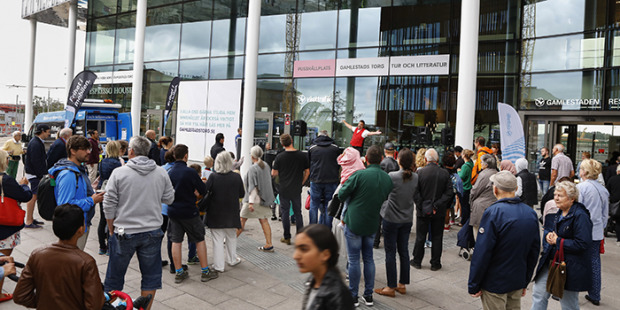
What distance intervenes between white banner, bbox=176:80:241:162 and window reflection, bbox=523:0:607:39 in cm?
1221

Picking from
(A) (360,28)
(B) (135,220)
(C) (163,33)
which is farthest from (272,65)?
(B) (135,220)

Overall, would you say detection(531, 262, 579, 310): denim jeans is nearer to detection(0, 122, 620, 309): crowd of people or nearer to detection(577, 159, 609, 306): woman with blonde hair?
detection(0, 122, 620, 309): crowd of people

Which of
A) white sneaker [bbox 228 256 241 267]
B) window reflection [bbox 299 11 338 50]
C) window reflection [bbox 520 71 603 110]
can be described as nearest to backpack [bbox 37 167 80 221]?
white sneaker [bbox 228 256 241 267]

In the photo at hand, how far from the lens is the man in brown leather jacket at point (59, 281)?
2.72 metres

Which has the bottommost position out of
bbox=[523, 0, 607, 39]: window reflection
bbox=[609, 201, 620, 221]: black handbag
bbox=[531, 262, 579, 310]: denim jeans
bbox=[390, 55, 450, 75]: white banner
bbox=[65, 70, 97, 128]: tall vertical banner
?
bbox=[531, 262, 579, 310]: denim jeans

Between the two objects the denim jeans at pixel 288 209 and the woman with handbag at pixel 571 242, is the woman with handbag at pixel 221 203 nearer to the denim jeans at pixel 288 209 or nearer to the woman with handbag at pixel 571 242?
the denim jeans at pixel 288 209

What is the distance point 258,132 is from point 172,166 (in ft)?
48.0

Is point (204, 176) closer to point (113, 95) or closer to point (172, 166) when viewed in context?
point (172, 166)

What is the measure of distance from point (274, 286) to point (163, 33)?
21.5 meters

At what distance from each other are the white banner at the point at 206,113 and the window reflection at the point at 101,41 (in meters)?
7.34

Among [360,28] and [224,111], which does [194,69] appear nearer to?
[224,111]

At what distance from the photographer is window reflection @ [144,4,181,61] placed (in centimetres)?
2339

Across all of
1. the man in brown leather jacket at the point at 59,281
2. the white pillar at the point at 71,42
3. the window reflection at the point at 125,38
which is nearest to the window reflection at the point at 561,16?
the man in brown leather jacket at the point at 59,281

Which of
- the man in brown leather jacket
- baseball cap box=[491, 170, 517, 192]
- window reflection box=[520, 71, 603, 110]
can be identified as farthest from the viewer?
window reflection box=[520, 71, 603, 110]
